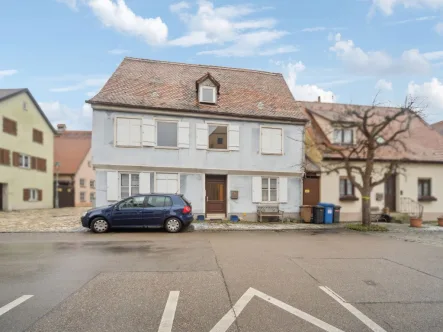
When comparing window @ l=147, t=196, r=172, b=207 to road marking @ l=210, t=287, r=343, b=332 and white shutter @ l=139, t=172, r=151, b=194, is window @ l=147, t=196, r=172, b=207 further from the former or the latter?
road marking @ l=210, t=287, r=343, b=332

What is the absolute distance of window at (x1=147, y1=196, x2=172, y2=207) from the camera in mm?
13461

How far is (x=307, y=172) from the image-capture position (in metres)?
18.7

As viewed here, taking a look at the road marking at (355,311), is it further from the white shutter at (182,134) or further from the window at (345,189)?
the window at (345,189)

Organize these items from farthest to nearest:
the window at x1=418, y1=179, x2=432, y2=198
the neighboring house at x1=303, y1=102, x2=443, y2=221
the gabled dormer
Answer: the window at x1=418, y1=179, x2=432, y2=198, the neighboring house at x1=303, y1=102, x2=443, y2=221, the gabled dormer

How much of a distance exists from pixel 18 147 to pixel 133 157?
16.9 metres

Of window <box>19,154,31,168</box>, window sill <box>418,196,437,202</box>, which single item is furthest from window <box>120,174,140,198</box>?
window sill <box>418,196,437,202</box>

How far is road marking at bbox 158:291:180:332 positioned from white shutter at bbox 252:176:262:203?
12.9m

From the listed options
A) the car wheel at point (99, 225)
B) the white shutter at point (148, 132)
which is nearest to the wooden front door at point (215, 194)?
the white shutter at point (148, 132)

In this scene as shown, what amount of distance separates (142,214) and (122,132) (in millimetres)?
5404

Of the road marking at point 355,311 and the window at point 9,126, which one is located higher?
the window at point 9,126

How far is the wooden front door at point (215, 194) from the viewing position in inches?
698

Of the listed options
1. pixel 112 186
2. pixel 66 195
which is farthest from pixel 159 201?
pixel 66 195

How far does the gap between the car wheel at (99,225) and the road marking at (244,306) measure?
933 cm

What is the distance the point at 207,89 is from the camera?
1831 cm
